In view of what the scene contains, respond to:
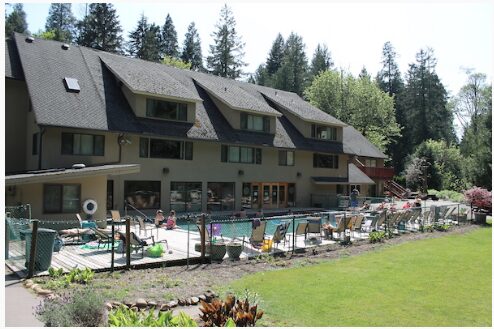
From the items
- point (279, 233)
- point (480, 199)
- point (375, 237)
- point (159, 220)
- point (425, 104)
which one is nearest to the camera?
point (279, 233)

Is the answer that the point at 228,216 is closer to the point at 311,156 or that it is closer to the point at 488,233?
the point at 311,156

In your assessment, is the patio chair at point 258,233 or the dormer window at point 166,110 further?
the dormer window at point 166,110

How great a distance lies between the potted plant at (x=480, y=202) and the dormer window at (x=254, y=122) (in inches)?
630

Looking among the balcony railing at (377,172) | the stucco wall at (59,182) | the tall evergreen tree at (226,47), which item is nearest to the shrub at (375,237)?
the stucco wall at (59,182)

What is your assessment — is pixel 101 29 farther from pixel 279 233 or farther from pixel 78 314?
pixel 78 314

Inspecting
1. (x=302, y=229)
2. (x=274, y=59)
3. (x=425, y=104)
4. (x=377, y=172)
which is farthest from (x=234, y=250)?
(x=274, y=59)

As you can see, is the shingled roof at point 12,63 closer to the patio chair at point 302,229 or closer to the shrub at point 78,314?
the patio chair at point 302,229

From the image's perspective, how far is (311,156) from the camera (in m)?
37.5

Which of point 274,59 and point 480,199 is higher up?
point 274,59

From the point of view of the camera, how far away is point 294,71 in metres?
79.2

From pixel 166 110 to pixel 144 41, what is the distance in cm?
4456

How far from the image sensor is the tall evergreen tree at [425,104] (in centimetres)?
7600

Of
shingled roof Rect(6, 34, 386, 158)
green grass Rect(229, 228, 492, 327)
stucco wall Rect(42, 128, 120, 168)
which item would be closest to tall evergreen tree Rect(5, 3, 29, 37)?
shingled roof Rect(6, 34, 386, 158)

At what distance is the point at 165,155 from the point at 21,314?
20084mm
